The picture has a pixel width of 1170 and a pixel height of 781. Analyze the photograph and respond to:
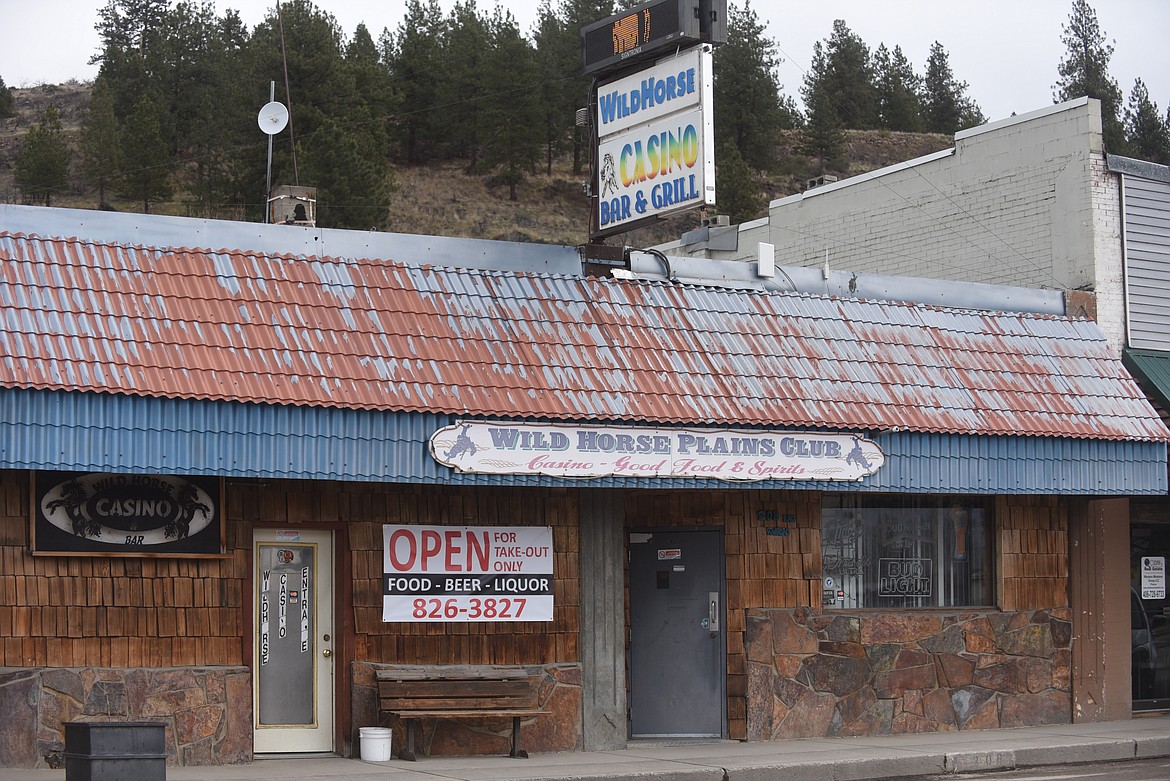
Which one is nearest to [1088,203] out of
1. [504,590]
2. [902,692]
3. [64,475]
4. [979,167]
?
[979,167]

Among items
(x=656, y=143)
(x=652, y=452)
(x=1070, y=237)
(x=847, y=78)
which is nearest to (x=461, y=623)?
(x=652, y=452)

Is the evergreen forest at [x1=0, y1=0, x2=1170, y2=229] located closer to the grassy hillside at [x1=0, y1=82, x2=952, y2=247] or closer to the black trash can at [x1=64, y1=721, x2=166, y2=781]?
the grassy hillside at [x1=0, y1=82, x2=952, y2=247]

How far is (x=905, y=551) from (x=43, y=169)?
46.8 metres

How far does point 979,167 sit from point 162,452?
41.3 feet

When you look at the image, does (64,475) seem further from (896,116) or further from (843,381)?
(896,116)

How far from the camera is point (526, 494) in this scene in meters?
14.0

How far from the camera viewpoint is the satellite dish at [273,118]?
16.0m

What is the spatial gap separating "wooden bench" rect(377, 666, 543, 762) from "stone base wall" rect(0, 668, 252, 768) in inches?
51.6

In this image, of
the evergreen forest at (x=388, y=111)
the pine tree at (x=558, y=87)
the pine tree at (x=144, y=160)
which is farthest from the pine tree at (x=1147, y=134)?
the pine tree at (x=144, y=160)

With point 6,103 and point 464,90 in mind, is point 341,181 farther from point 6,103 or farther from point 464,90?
point 6,103

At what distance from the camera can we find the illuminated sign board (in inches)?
545

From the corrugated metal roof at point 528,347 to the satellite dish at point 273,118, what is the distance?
10.8 ft

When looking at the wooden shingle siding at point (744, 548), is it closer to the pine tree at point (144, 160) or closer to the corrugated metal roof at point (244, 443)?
the corrugated metal roof at point (244, 443)

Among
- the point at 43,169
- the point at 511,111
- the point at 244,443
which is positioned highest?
the point at 511,111
